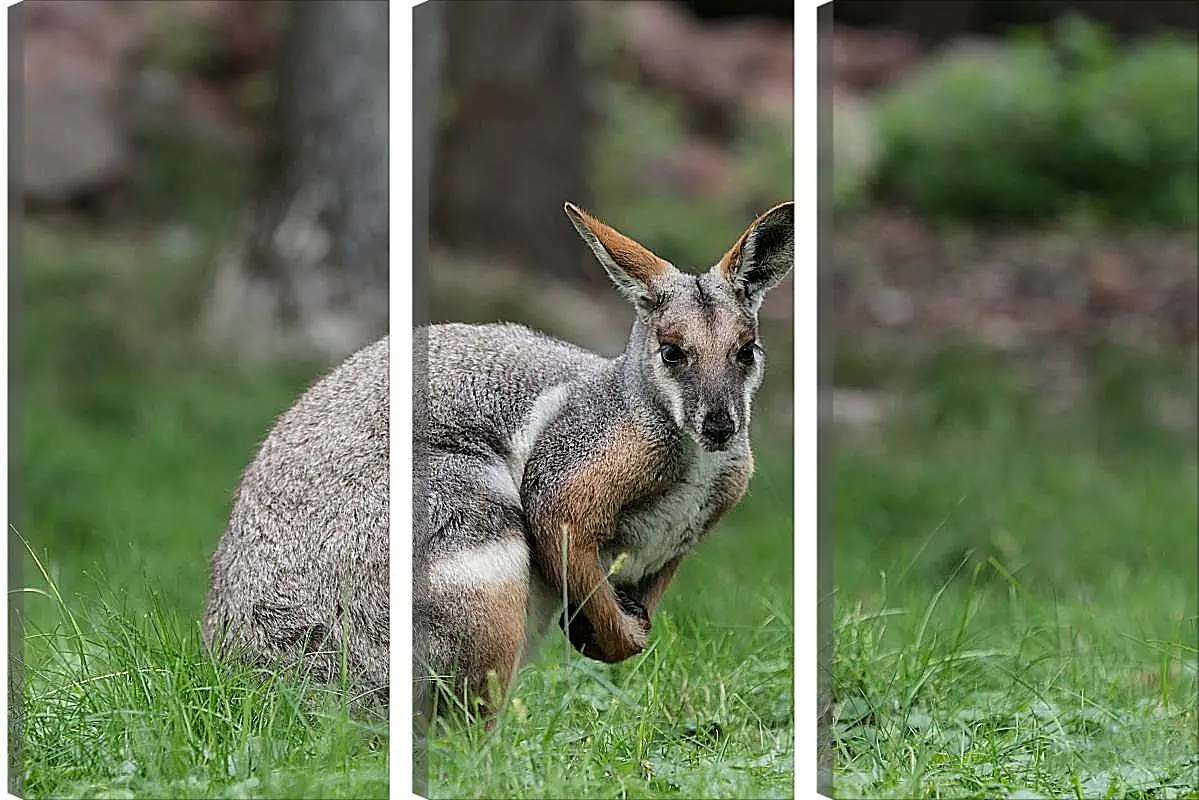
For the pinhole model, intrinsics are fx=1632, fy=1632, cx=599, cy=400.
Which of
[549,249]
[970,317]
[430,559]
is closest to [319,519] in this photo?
[430,559]

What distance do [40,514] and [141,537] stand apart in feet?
4.72

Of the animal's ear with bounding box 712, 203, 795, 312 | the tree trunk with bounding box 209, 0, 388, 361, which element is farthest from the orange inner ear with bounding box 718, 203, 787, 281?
the tree trunk with bounding box 209, 0, 388, 361

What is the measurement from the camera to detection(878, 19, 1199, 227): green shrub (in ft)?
33.0

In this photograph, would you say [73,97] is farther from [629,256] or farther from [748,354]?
[748,354]

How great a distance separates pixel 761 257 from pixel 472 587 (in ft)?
2.84

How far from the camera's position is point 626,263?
10.2 feet

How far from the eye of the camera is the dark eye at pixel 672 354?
306 centimetres

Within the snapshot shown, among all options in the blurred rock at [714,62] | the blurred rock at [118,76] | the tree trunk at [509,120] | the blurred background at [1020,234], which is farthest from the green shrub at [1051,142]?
the blurred rock at [118,76]

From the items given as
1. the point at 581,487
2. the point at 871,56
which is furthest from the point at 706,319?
the point at 871,56

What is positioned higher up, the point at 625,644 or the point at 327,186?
the point at 327,186

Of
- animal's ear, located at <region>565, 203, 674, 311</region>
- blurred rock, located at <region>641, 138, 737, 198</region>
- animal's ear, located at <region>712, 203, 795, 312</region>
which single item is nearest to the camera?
animal's ear, located at <region>712, 203, 795, 312</region>

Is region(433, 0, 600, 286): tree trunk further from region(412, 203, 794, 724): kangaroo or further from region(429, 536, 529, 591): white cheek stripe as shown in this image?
region(429, 536, 529, 591): white cheek stripe

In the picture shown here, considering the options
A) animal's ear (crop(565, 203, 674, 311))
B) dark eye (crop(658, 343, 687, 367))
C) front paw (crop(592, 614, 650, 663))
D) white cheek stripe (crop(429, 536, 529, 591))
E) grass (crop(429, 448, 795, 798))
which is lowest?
grass (crop(429, 448, 795, 798))

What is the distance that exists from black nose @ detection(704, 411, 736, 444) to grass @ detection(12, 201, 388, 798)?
95 cm
